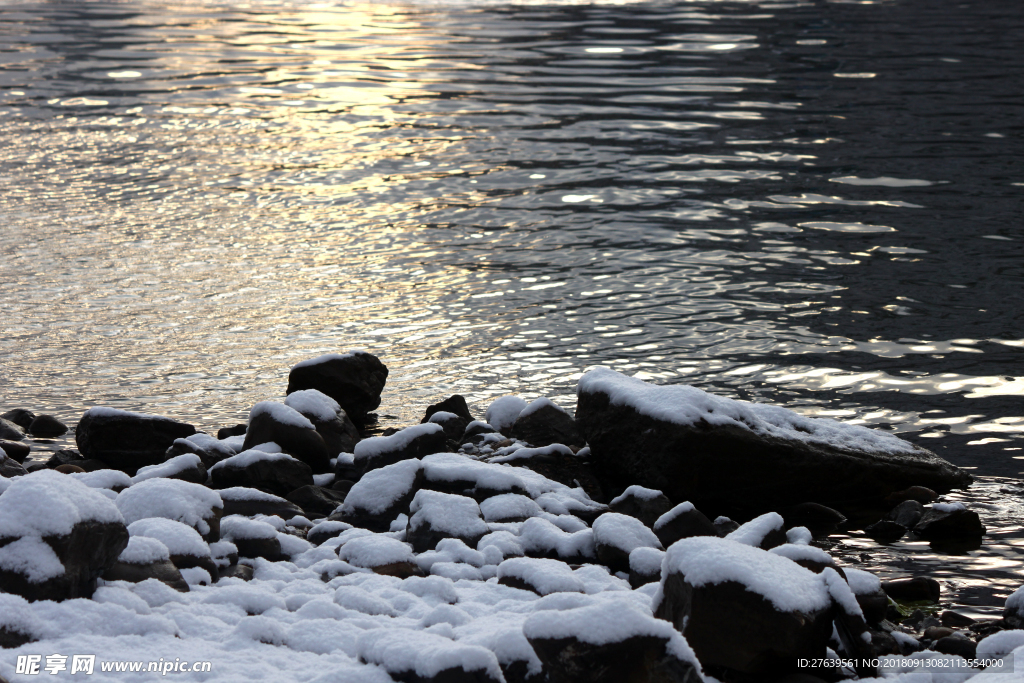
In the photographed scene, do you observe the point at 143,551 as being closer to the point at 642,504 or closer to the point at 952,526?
the point at 642,504

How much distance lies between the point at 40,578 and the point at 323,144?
51.1 ft

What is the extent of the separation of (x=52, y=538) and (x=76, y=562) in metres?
0.15

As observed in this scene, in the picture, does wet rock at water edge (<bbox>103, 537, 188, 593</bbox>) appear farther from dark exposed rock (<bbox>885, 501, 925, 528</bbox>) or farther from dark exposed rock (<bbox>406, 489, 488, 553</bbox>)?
dark exposed rock (<bbox>885, 501, 925, 528</bbox>)

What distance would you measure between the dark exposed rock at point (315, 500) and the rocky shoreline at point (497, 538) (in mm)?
14

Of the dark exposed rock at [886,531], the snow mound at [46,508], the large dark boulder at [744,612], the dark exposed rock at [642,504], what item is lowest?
the dark exposed rock at [886,531]

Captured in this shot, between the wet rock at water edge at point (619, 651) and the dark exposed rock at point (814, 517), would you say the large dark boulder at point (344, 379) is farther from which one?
Answer: the wet rock at water edge at point (619, 651)

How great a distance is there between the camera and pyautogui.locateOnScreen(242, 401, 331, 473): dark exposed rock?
6.44 meters

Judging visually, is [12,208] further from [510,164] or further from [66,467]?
[66,467]

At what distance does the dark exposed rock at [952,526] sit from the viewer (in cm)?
566

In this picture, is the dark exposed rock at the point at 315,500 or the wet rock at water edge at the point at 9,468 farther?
the wet rock at water edge at the point at 9,468

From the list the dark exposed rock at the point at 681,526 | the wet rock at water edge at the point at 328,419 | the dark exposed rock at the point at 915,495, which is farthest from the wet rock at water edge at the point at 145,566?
the dark exposed rock at the point at 915,495

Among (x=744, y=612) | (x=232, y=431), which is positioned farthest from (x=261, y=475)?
(x=744, y=612)

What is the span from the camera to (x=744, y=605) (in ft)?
12.8

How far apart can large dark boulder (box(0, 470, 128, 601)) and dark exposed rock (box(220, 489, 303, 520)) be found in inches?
58.5
